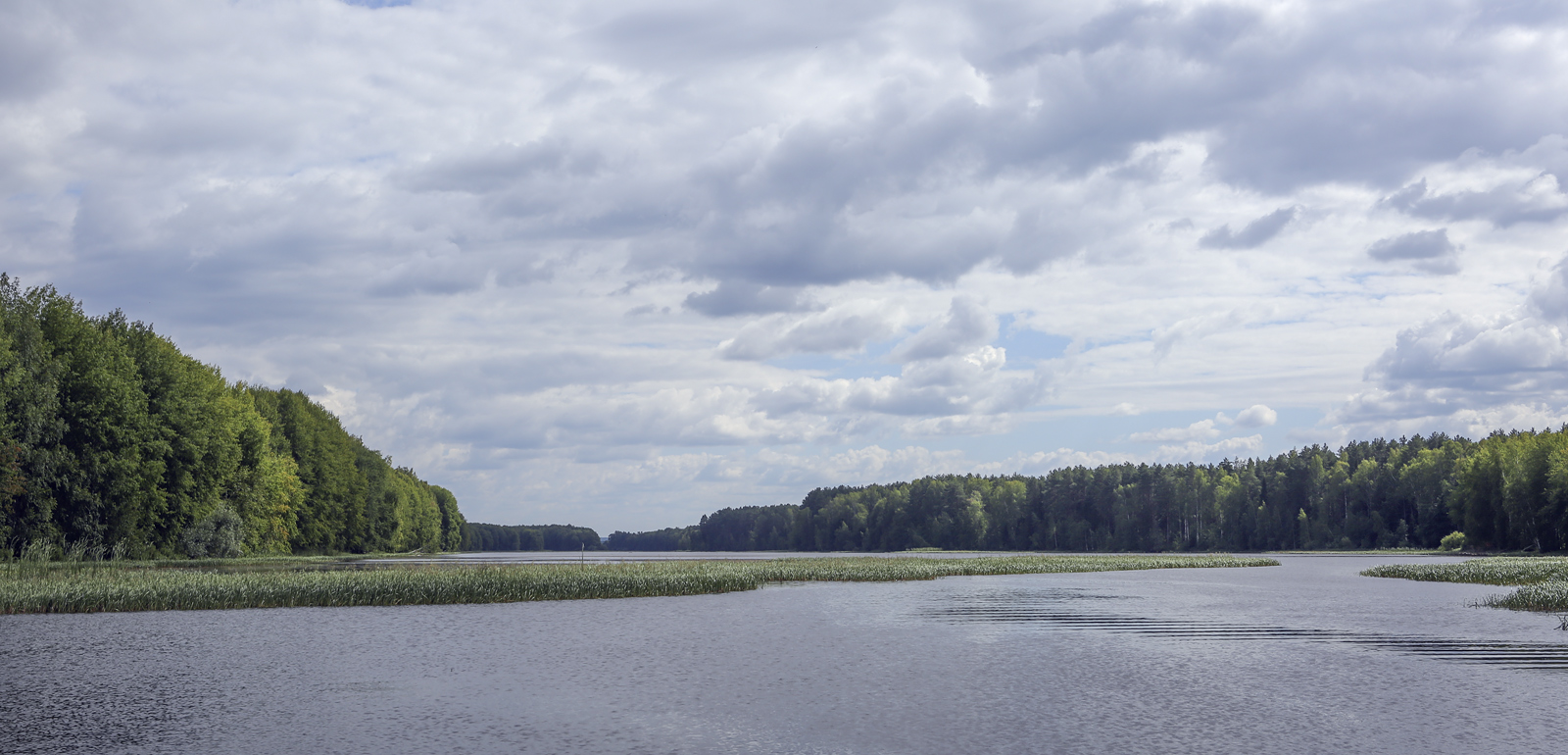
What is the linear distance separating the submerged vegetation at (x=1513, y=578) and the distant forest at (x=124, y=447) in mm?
70780

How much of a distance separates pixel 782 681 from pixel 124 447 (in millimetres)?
68489

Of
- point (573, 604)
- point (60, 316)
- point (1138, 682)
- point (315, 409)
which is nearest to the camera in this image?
point (1138, 682)

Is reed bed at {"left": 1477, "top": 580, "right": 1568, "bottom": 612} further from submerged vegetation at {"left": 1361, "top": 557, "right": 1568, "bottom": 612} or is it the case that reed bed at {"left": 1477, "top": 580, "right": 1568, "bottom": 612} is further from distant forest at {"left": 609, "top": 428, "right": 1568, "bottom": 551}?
distant forest at {"left": 609, "top": 428, "right": 1568, "bottom": 551}

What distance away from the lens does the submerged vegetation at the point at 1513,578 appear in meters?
46.8

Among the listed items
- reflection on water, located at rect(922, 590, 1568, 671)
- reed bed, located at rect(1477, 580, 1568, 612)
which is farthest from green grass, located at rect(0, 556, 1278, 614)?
reed bed, located at rect(1477, 580, 1568, 612)

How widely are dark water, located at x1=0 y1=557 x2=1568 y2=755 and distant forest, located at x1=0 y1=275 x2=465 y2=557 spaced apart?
104ft

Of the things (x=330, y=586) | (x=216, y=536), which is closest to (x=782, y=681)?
(x=330, y=586)

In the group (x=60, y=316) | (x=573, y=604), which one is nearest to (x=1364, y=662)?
(x=573, y=604)

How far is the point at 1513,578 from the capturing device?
207 ft

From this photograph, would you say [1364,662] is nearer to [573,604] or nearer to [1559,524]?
[573,604]

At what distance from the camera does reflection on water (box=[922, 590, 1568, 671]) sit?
29.9m

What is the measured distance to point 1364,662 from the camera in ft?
94.3

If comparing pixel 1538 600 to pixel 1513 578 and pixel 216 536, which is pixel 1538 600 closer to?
pixel 1513 578

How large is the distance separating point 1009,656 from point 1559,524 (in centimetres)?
10910
